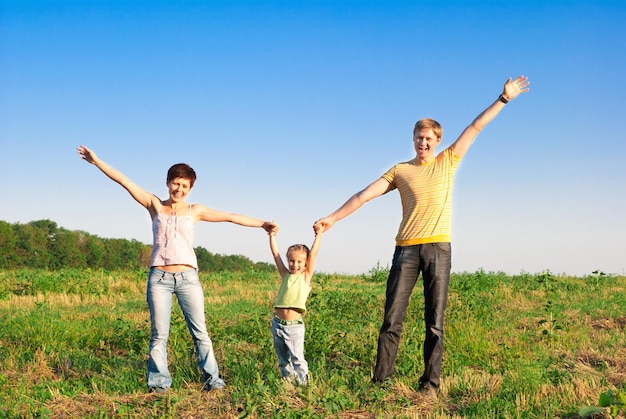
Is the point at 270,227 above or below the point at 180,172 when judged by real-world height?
below

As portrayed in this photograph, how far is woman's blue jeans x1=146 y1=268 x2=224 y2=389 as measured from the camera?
5.89 m

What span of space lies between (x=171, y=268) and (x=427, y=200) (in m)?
2.58

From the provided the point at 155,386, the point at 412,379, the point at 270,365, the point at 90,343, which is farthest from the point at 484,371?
the point at 90,343

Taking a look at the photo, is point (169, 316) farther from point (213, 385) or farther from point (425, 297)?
point (425, 297)

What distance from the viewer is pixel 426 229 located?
5758mm

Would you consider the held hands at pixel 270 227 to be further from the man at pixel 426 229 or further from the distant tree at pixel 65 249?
the distant tree at pixel 65 249

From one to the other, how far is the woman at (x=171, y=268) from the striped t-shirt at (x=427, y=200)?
135 centimetres

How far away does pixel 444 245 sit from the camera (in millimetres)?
5785

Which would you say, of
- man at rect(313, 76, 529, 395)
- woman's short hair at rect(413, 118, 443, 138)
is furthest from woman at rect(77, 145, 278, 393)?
woman's short hair at rect(413, 118, 443, 138)

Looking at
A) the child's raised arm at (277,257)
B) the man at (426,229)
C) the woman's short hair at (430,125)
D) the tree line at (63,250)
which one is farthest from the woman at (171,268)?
the tree line at (63,250)

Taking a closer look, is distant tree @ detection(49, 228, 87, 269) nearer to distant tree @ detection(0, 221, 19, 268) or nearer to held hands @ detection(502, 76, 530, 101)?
distant tree @ detection(0, 221, 19, 268)

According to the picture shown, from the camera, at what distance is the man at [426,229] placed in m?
5.78

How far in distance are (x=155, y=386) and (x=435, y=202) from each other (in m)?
3.29

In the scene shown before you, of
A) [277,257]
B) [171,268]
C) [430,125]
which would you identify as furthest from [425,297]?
[171,268]
